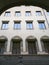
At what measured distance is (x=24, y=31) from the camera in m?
15.2

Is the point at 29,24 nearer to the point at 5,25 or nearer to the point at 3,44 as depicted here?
the point at 5,25

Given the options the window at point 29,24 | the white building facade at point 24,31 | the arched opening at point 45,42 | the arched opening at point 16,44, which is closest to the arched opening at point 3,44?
the white building facade at point 24,31

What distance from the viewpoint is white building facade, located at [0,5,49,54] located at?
13703 millimetres

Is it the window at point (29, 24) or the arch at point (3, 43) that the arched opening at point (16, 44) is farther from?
the window at point (29, 24)

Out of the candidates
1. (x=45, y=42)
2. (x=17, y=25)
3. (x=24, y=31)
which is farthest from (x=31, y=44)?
(x=17, y=25)

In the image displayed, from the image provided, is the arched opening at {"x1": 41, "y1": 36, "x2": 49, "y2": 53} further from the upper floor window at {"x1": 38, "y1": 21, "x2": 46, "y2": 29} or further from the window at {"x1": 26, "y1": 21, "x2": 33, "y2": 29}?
the window at {"x1": 26, "y1": 21, "x2": 33, "y2": 29}

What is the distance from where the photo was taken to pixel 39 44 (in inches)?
548

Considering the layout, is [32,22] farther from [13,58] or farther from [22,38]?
[13,58]

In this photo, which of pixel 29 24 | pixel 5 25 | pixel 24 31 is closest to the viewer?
pixel 24 31

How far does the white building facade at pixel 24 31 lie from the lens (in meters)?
13.7

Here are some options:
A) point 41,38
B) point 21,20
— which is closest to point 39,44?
point 41,38

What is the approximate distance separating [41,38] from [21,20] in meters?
3.59

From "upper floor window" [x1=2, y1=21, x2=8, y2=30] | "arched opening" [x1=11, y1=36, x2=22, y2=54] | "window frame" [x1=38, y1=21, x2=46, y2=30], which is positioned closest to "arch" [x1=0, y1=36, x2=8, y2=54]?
"arched opening" [x1=11, y1=36, x2=22, y2=54]

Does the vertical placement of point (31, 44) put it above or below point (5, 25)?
below
